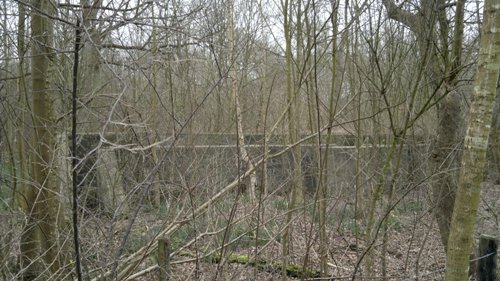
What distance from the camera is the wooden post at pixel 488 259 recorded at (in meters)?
3.41

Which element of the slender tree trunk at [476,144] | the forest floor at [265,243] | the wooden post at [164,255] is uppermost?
the slender tree trunk at [476,144]

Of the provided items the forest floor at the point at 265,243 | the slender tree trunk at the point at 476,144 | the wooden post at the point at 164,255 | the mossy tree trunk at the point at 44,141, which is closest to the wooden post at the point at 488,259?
the forest floor at the point at 265,243

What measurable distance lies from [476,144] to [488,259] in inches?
53.0

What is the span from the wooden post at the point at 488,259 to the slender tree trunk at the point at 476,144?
911 mm

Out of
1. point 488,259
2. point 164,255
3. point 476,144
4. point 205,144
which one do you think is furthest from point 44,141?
point 488,259

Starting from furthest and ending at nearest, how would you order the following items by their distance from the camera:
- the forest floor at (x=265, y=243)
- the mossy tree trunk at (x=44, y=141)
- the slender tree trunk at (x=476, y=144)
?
1. the mossy tree trunk at (x=44, y=141)
2. the forest floor at (x=265, y=243)
3. the slender tree trunk at (x=476, y=144)

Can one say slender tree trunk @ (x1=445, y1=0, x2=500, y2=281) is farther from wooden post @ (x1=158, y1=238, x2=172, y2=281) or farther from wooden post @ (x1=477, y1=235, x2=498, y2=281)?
wooden post @ (x1=158, y1=238, x2=172, y2=281)

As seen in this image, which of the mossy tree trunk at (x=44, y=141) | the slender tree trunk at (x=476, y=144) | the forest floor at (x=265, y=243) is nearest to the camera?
the slender tree trunk at (x=476, y=144)

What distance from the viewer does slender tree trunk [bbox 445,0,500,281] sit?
8.25ft

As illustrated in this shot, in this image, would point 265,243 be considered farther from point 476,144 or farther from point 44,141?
point 476,144

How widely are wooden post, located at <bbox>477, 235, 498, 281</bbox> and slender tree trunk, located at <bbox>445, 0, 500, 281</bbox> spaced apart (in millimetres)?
911

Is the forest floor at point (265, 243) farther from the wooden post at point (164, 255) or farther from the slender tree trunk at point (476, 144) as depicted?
the slender tree trunk at point (476, 144)

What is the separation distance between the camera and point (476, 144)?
2594 millimetres

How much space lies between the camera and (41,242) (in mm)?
3764
